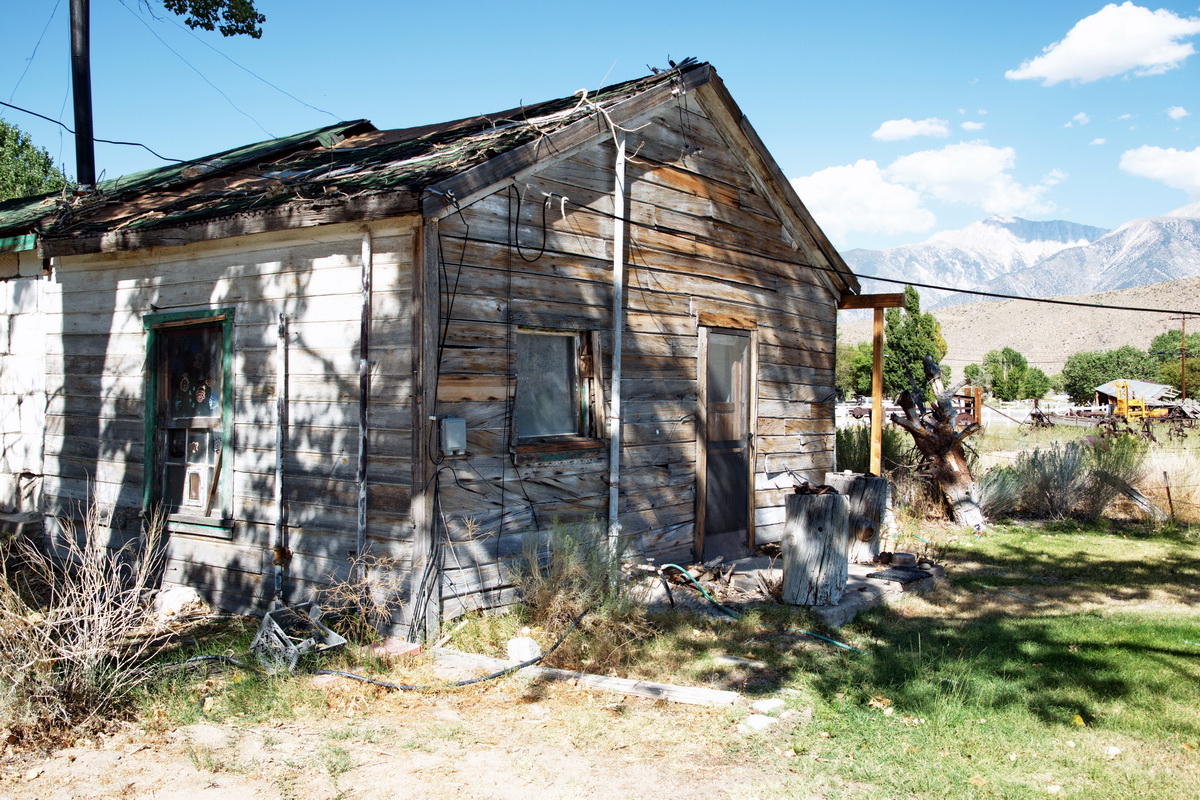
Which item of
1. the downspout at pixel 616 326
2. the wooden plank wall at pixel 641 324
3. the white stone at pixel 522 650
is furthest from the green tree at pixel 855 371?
the white stone at pixel 522 650

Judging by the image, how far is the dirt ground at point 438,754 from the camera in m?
3.81

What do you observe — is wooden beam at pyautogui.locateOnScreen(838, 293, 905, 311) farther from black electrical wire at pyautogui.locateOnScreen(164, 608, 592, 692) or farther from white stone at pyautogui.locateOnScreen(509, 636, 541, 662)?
black electrical wire at pyautogui.locateOnScreen(164, 608, 592, 692)

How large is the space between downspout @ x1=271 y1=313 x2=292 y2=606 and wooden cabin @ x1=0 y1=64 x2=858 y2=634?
0.06 feet

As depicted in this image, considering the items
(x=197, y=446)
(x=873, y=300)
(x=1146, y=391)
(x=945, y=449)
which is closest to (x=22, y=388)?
(x=197, y=446)

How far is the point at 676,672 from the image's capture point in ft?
18.3

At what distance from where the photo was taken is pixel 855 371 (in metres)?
58.4

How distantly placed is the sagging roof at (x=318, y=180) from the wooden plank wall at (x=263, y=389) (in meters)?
0.28

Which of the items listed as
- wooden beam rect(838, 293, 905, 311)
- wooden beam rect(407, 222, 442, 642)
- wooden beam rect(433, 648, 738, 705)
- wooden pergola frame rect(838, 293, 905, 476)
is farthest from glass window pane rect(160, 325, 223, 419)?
wooden pergola frame rect(838, 293, 905, 476)

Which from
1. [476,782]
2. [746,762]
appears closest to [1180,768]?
[746,762]

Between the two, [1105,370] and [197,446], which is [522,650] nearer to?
[197,446]

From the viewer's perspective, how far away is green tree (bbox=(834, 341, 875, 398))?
56094 mm

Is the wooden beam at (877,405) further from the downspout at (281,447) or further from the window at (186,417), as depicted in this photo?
the window at (186,417)

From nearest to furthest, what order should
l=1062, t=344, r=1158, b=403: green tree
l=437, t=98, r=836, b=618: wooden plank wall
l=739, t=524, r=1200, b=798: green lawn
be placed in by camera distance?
l=739, t=524, r=1200, b=798: green lawn
l=437, t=98, r=836, b=618: wooden plank wall
l=1062, t=344, r=1158, b=403: green tree

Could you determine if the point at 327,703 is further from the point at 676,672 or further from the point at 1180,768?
the point at 1180,768
